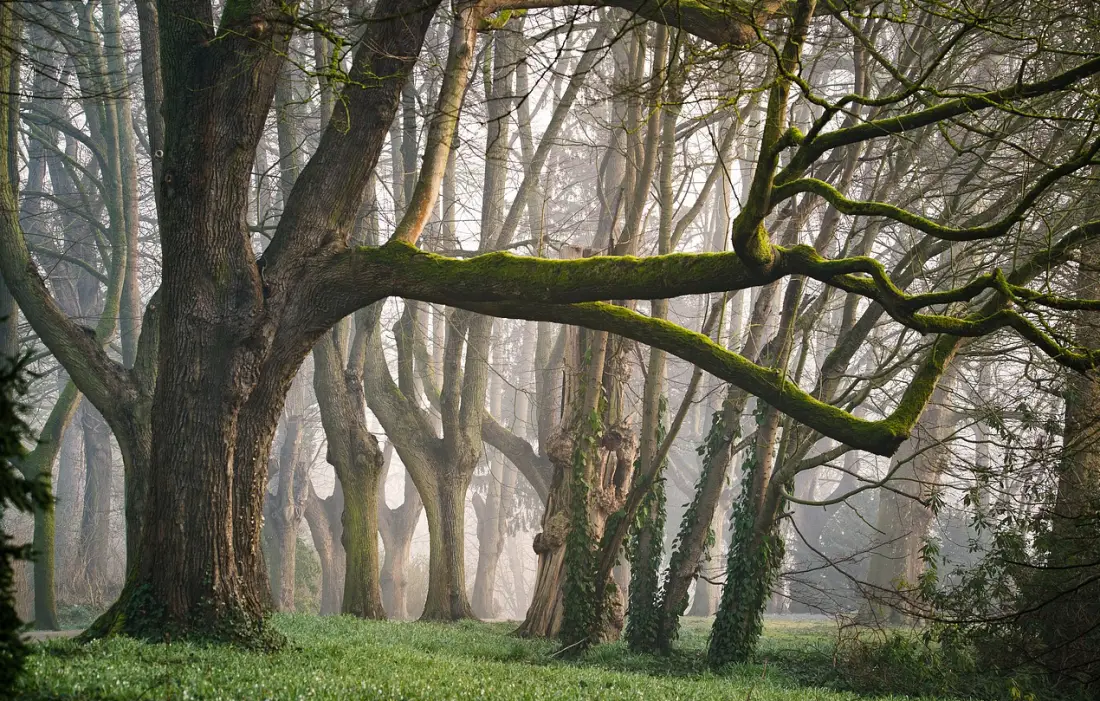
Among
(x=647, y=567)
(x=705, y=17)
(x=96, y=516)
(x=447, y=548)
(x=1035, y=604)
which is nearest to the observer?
(x=705, y=17)

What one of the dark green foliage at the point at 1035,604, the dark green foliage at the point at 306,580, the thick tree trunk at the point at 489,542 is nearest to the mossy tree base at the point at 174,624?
the dark green foliage at the point at 1035,604

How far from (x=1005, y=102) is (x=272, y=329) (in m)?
7.00

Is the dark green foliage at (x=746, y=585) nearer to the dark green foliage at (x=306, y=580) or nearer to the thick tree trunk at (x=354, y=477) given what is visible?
the thick tree trunk at (x=354, y=477)

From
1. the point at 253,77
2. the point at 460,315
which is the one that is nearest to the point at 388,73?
the point at 253,77

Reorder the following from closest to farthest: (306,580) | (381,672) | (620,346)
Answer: (381,672), (620,346), (306,580)

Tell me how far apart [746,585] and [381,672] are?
19.0 feet

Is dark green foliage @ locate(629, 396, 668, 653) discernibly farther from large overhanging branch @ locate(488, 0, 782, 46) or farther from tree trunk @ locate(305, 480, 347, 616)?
tree trunk @ locate(305, 480, 347, 616)

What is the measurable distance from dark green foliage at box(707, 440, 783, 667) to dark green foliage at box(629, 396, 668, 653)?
100 centimetres

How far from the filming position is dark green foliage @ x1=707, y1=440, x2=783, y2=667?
38.2ft

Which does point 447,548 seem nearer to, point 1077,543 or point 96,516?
point 1077,543

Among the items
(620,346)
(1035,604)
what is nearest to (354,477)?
(620,346)

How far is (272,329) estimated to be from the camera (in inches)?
370

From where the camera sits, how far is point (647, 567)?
12.8 metres

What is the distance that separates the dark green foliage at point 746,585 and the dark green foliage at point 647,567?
100 centimetres
